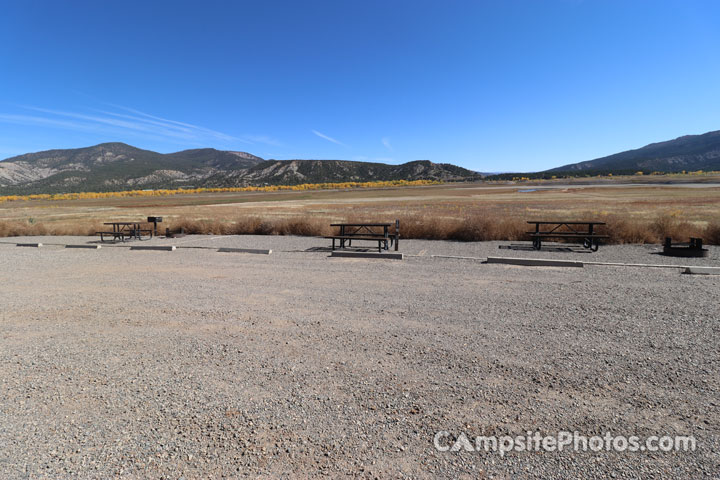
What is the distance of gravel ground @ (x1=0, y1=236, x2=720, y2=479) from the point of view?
8.46ft

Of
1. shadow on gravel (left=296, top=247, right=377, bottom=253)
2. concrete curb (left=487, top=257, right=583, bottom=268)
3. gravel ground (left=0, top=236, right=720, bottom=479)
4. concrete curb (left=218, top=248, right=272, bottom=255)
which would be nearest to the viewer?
gravel ground (left=0, top=236, right=720, bottom=479)

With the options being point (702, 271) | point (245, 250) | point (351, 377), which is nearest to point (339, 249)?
point (245, 250)

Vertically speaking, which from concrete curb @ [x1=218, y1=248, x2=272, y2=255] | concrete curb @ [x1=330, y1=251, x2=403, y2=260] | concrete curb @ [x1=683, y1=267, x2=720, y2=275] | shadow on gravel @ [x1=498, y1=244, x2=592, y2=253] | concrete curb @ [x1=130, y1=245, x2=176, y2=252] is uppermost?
concrete curb @ [x1=130, y1=245, x2=176, y2=252]

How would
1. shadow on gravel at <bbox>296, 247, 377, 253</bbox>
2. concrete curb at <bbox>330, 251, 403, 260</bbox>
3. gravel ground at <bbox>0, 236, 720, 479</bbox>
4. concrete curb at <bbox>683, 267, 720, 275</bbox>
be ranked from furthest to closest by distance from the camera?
shadow on gravel at <bbox>296, 247, 377, 253</bbox> → concrete curb at <bbox>330, 251, 403, 260</bbox> → concrete curb at <bbox>683, 267, 720, 275</bbox> → gravel ground at <bbox>0, 236, 720, 479</bbox>

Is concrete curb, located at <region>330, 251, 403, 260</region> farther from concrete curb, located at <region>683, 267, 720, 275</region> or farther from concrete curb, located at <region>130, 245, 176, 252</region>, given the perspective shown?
concrete curb, located at <region>683, 267, 720, 275</region>

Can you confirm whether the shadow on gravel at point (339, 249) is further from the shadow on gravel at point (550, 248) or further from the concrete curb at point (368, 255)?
the shadow on gravel at point (550, 248)

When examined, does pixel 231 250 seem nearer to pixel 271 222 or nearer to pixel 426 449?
pixel 271 222

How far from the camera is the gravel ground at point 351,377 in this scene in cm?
258

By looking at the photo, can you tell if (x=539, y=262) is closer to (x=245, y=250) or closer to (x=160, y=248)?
(x=245, y=250)

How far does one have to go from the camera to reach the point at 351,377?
3658 mm

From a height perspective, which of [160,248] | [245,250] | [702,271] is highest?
[160,248]

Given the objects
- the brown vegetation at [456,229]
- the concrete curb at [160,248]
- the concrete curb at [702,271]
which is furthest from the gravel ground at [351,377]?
the brown vegetation at [456,229]

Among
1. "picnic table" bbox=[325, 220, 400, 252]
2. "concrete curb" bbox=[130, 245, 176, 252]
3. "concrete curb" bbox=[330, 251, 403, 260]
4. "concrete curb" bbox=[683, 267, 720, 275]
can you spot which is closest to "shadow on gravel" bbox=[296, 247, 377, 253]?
"picnic table" bbox=[325, 220, 400, 252]

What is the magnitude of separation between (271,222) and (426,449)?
1698 cm
